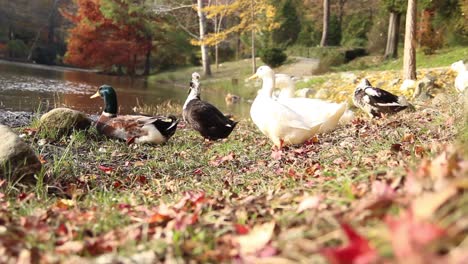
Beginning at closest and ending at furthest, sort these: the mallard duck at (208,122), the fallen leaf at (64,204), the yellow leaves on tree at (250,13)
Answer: the fallen leaf at (64,204) → the mallard duck at (208,122) → the yellow leaves on tree at (250,13)

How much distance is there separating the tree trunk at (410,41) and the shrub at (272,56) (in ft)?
41.2

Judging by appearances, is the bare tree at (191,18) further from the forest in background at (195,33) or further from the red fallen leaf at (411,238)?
the red fallen leaf at (411,238)

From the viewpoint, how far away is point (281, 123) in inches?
182

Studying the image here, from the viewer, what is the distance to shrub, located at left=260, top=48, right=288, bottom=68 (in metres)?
23.0

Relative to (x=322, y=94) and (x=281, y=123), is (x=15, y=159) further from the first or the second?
(x=322, y=94)

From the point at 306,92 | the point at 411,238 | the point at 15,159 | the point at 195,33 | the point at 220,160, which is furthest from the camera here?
the point at 195,33

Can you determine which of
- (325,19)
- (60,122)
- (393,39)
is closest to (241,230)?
(60,122)

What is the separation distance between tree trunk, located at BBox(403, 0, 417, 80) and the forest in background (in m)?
10.4

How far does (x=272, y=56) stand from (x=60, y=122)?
58.9 feet

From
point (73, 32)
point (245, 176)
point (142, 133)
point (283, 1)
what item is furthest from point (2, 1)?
point (245, 176)

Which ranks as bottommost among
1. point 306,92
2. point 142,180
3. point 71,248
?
point 306,92

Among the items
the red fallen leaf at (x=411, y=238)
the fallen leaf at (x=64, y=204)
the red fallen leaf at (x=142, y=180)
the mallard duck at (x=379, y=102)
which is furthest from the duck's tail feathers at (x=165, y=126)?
the red fallen leaf at (x=411, y=238)

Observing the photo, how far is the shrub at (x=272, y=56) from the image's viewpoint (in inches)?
906

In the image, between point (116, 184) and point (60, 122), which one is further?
point (60, 122)
